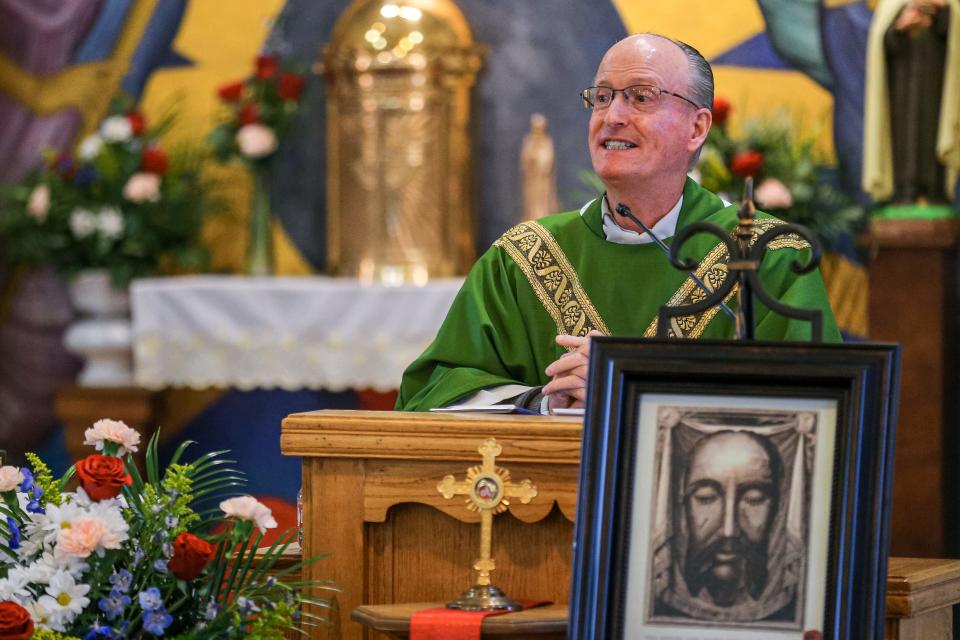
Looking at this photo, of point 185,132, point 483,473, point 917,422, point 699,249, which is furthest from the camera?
point 185,132

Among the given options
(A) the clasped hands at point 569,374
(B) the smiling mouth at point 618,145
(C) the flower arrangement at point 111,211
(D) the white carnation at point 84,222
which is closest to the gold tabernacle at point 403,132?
(C) the flower arrangement at point 111,211

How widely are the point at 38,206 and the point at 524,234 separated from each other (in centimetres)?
441

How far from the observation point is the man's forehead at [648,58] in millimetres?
3225

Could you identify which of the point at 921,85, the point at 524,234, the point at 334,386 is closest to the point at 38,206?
the point at 334,386

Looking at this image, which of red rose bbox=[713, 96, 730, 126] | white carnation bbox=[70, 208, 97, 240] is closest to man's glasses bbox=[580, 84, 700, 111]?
red rose bbox=[713, 96, 730, 126]

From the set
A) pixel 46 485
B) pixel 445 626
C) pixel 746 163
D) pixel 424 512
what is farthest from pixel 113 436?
pixel 746 163

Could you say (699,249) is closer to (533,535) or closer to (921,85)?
(533,535)

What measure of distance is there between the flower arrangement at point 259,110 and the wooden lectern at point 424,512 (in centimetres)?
539

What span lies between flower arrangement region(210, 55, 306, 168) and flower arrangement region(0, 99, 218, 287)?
0.99 feet

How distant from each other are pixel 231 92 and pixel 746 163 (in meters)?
2.42

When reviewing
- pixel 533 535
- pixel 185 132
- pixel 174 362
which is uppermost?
pixel 185 132

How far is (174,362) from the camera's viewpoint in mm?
7301

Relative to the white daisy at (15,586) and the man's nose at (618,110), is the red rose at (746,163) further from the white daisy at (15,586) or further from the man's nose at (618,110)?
the white daisy at (15,586)

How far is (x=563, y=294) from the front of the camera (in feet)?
11.6
